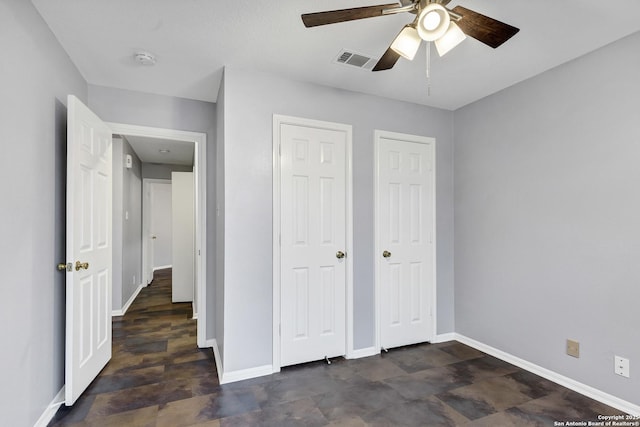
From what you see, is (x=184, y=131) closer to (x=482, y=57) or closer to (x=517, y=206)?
(x=482, y=57)

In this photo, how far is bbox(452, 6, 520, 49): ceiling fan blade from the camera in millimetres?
1452

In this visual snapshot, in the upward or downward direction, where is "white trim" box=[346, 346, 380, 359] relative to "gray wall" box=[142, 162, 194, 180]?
downward

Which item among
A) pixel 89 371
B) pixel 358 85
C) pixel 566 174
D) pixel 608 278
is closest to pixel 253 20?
pixel 358 85

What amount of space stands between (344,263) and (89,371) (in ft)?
7.15

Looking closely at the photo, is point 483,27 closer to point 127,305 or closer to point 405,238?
point 405,238

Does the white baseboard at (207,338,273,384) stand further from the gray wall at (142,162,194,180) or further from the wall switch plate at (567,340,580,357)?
the gray wall at (142,162,194,180)

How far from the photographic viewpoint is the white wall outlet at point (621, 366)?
2.13 metres

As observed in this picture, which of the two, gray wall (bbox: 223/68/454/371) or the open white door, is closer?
the open white door

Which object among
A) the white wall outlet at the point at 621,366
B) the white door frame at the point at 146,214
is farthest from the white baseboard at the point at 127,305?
the white wall outlet at the point at 621,366

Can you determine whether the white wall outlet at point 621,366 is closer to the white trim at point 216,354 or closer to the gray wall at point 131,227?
the white trim at point 216,354

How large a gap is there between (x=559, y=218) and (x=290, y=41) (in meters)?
2.47

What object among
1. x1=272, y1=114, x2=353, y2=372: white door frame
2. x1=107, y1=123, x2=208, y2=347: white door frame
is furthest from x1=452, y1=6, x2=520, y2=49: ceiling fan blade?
x1=107, y1=123, x2=208, y2=347: white door frame

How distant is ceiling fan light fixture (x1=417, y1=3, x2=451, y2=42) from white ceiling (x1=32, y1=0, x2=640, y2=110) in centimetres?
50

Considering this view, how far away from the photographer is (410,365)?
9.25 ft
